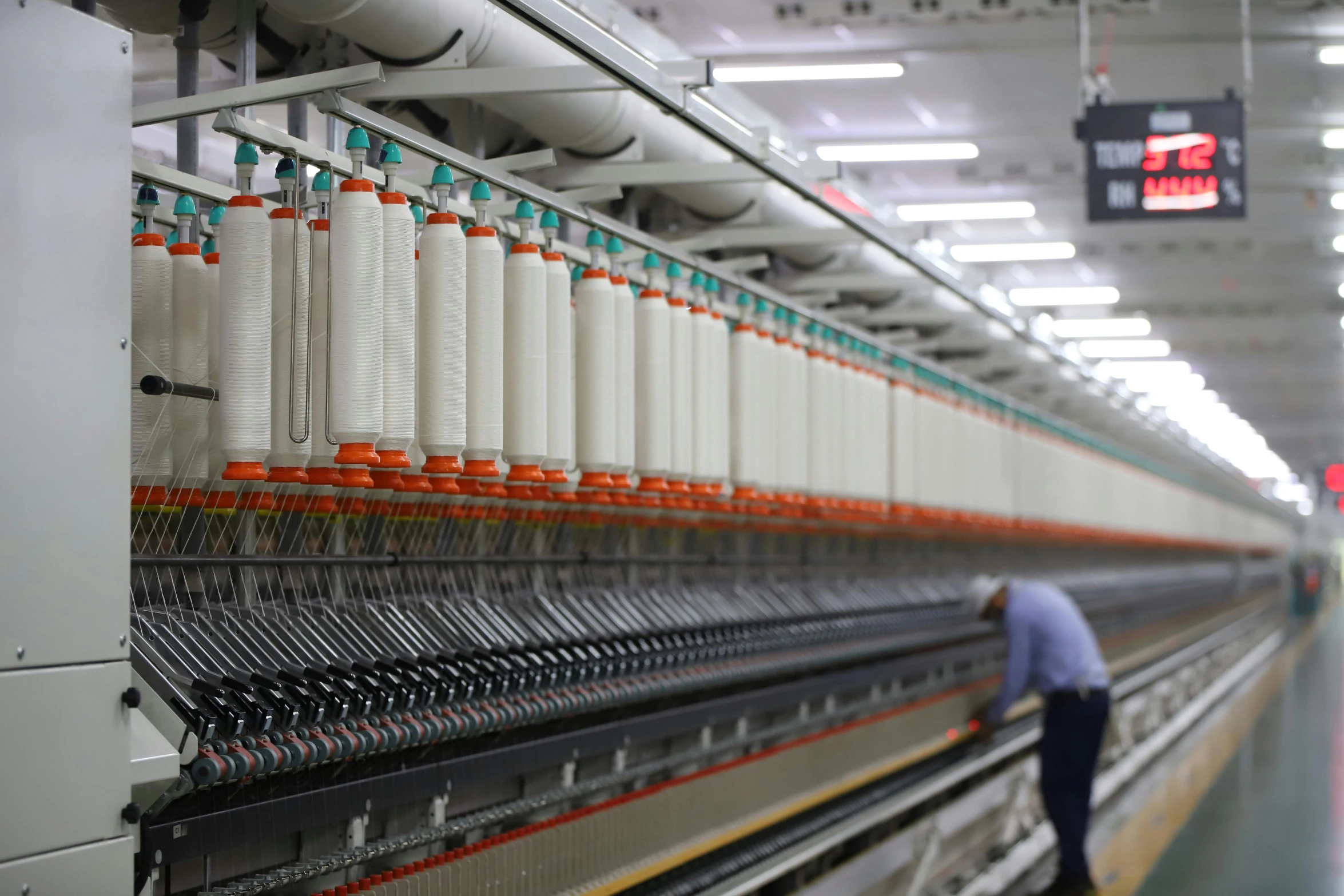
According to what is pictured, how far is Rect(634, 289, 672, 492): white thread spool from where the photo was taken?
4.48 meters

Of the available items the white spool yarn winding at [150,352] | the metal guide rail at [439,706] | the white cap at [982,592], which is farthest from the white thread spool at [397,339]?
the white cap at [982,592]

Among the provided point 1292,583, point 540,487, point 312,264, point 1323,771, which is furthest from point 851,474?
point 1292,583

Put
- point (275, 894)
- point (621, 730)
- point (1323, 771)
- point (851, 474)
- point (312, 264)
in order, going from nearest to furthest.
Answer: point (312, 264) → point (275, 894) → point (621, 730) → point (851, 474) → point (1323, 771)

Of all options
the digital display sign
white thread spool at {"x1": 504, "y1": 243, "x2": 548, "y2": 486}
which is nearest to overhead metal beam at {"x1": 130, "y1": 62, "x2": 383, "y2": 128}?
white thread spool at {"x1": 504, "y1": 243, "x2": 548, "y2": 486}

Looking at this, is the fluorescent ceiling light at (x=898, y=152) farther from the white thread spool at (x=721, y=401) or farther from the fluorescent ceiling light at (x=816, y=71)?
the white thread spool at (x=721, y=401)

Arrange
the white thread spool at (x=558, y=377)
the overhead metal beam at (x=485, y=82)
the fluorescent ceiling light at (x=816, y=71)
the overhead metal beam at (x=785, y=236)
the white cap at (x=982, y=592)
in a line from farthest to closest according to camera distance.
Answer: the fluorescent ceiling light at (x=816, y=71) → the white cap at (x=982, y=592) → the overhead metal beam at (x=785, y=236) → the white thread spool at (x=558, y=377) → the overhead metal beam at (x=485, y=82)

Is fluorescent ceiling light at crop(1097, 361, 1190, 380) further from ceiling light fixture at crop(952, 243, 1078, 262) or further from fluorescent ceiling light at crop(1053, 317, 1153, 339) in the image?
ceiling light fixture at crop(952, 243, 1078, 262)

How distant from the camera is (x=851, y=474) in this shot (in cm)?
640

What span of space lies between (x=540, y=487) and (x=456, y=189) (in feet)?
4.89

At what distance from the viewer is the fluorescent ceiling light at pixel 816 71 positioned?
11266mm

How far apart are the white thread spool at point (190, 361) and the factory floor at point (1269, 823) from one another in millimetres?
7079

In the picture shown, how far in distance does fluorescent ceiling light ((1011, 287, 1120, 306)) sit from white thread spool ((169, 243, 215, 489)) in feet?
50.5

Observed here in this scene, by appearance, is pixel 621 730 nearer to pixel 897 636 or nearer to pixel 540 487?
pixel 540 487

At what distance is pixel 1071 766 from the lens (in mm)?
8188
